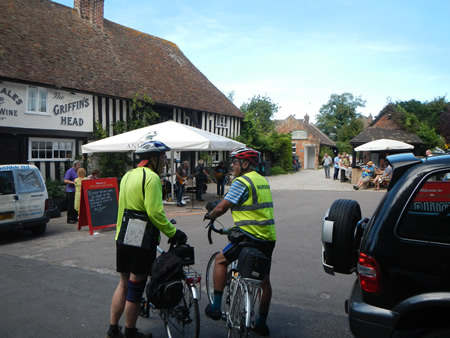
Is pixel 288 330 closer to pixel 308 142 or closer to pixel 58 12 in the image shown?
pixel 58 12

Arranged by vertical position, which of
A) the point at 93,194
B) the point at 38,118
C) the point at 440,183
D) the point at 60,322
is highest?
the point at 38,118

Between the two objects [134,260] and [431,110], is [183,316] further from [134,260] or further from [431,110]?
[431,110]

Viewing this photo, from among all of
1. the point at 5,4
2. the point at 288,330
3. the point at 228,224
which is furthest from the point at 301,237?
the point at 5,4

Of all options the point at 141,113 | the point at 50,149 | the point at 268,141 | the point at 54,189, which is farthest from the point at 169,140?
the point at 268,141

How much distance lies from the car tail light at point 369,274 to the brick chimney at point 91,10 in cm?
2003

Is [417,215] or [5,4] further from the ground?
[5,4]

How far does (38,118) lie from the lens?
13938 millimetres

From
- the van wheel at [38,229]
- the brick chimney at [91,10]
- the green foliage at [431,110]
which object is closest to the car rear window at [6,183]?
the van wheel at [38,229]

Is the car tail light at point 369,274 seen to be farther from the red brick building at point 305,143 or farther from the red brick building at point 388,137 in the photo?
the red brick building at point 305,143

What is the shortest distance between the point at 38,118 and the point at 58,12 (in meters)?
6.94

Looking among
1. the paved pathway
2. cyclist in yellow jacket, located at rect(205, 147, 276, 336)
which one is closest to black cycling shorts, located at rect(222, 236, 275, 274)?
cyclist in yellow jacket, located at rect(205, 147, 276, 336)

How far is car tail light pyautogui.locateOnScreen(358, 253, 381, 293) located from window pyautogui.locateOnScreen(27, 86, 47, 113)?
541 inches

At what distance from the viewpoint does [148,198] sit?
3.35 meters

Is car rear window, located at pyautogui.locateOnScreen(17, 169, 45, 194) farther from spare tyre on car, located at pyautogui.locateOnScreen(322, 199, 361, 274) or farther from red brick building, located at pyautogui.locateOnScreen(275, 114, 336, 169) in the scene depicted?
red brick building, located at pyautogui.locateOnScreen(275, 114, 336, 169)
